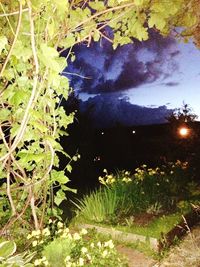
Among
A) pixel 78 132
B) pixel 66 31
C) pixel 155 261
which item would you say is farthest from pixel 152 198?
pixel 78 132

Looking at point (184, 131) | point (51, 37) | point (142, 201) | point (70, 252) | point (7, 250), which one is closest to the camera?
point (7, 250)

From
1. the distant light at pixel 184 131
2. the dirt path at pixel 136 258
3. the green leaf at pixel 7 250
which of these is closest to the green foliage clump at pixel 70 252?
the dirt path at pixel 136 258

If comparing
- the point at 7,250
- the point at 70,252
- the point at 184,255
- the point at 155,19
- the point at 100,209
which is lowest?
the point at 184,255

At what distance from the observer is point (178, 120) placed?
30.0 ft

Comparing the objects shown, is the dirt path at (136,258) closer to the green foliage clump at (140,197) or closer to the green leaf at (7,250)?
the green foliage clump at (140,197)

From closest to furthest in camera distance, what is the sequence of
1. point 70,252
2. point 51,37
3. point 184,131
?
point 51,37 → point 70,252 → point 184,131

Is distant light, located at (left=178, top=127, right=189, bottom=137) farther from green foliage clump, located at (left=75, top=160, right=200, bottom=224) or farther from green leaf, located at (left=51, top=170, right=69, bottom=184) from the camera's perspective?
green leaf, located at (left=51, top=170, right=69, bottom=184)

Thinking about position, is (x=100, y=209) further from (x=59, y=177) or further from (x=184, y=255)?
(x=59, y=177)

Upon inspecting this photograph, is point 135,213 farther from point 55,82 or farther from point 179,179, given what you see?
point 55,82

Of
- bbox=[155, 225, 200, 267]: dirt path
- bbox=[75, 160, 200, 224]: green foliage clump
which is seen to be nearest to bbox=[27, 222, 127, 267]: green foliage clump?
bbox=[155, 225, 200, 267]: dirt path

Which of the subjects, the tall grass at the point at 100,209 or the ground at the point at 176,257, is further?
the tall grass at the point at 100,209

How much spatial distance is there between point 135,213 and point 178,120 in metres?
4.12

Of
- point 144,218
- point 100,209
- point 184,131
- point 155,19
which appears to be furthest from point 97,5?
point 184,131

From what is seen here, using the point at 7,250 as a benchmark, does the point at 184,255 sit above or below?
below
